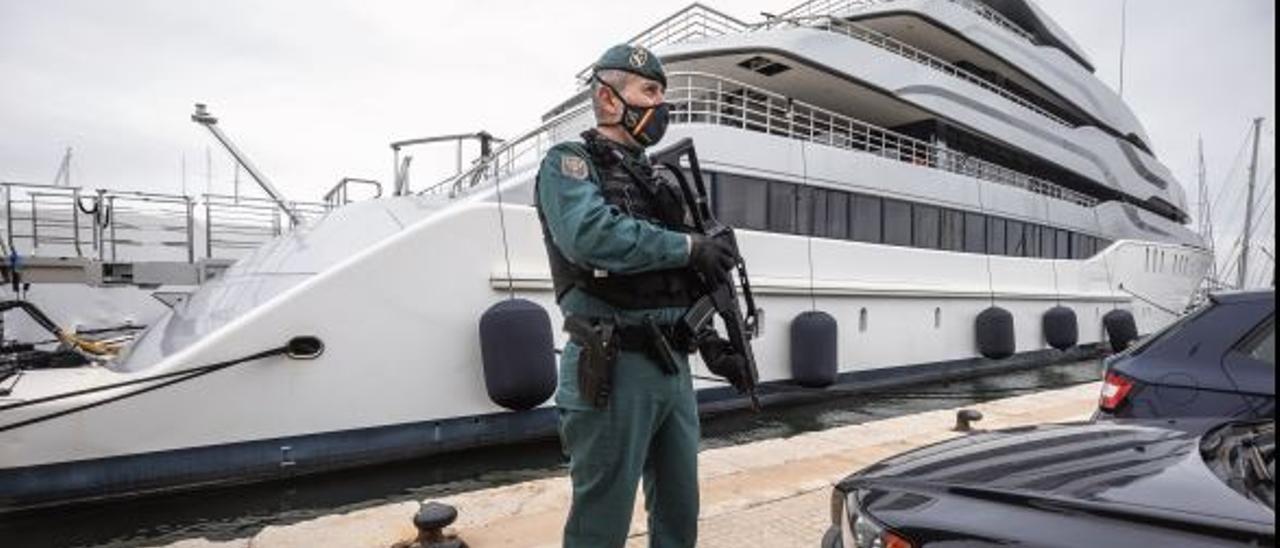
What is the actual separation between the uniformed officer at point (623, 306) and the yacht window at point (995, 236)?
42.4 ft

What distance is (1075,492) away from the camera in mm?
1679

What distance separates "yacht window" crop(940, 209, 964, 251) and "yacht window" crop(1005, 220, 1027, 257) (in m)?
1.97

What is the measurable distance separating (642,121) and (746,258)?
614 centimetres

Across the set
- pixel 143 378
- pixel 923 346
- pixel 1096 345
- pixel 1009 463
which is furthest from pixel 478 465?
pixel 1096 345

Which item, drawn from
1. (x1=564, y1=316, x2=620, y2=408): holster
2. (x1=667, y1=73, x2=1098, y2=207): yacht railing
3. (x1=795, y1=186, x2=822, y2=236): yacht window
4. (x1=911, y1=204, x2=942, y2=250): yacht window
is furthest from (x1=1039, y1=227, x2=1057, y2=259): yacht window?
(x1=564, y1=316, x2=620, y2=408): holster

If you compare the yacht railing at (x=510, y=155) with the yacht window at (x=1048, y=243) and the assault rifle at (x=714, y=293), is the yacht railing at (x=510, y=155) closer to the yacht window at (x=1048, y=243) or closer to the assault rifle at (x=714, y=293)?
the assault rifle at (x=714, y=293)

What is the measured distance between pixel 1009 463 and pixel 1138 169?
79.9 ft

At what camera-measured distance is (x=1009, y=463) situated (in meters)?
1.99

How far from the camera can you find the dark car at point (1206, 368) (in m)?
3.29

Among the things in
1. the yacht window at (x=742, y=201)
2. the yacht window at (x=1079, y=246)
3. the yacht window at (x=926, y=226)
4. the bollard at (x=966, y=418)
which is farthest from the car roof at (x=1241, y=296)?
the yacht window at (x=1079, y=246)

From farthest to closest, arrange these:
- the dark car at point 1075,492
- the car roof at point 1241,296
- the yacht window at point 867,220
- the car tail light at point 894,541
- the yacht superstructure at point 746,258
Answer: the yacht window at point 867,220, the yacht superstructure at point 746,258, the car roof at point 1241,296, the car tail light at point 894,541, the dark car at point 1075,492

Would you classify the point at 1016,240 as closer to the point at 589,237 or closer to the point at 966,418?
the point at 966,418

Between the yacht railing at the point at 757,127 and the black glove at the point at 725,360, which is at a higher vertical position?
the yacht railing at the point at 757,127

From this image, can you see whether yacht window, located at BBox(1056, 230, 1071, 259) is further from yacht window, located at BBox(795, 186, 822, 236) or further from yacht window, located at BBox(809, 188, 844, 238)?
yacht window, located at BBox(795, 186, 822, 236)
